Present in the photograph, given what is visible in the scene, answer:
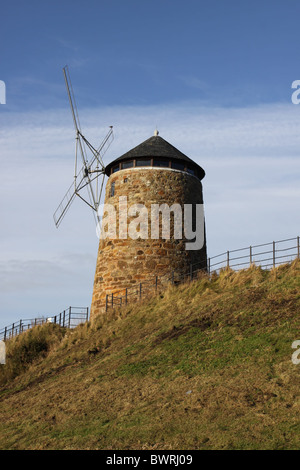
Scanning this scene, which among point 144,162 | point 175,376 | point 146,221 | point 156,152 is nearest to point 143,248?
point 146,221

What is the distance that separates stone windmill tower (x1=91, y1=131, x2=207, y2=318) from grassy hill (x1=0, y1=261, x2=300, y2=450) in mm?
3558

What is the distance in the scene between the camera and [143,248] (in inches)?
1063

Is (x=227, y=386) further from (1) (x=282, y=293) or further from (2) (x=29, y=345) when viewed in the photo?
(2) (x=29, y=345)

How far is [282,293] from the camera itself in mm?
17688

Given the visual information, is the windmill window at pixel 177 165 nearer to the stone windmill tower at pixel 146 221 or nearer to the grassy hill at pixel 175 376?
the stone windmill tower at pixel 146 221

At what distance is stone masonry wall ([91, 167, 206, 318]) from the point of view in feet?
88.0

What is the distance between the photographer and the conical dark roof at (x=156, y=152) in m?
28.3

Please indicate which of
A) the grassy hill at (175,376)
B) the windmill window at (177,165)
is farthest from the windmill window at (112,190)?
the grassy hill at (175,376)

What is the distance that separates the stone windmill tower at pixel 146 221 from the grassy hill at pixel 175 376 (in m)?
3.56

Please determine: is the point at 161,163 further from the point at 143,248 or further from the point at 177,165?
the point at 143,248

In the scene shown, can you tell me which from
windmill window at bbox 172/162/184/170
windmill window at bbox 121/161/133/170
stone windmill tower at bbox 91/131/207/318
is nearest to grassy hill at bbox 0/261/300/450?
stone windmill tower at bbox 91/131/207/318

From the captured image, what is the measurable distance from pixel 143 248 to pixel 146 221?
1.43 m

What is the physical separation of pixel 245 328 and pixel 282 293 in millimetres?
2535
